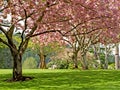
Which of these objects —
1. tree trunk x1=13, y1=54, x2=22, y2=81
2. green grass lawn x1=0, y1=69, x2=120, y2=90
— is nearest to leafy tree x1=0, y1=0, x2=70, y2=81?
tree trunk x1=13, y1=54, x2=22, y2=81

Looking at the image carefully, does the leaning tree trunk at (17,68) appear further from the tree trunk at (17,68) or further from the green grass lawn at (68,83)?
the green grass lawn at (68,83)

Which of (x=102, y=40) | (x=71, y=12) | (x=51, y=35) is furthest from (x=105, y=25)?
(x=102, y=40)

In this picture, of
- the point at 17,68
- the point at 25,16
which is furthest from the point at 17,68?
the point at 25,16

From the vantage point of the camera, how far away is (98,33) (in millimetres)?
34125

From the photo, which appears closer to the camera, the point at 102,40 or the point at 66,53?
the point at 102,40

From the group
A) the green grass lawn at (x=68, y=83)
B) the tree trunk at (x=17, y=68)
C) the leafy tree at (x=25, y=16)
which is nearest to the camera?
the green grass lawn at (x=68, y=83)

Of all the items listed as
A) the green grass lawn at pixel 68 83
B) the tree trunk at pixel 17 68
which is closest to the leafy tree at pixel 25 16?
the tree trunk at pixel 17 68

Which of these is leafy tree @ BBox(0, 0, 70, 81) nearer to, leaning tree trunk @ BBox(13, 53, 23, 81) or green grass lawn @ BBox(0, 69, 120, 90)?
leaning tree trunk @ BBox(13, 53, 23, 81)

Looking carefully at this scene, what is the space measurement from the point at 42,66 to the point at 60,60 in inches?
132

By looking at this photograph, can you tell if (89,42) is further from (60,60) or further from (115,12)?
(60,60)

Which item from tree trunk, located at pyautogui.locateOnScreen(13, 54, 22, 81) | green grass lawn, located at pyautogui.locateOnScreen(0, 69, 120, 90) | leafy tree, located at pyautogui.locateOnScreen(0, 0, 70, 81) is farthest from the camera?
tree trunk, located at pyautogui.locateOnScreen(13, 54, 22, 81)

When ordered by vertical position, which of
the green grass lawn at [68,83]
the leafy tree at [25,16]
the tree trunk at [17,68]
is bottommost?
the green grass lawn at [68,83]

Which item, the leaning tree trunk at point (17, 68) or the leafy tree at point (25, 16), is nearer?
the leafy tree at point (25, 16)

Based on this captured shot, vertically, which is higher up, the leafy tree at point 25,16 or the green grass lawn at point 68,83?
the leafy tree at point 25,16
